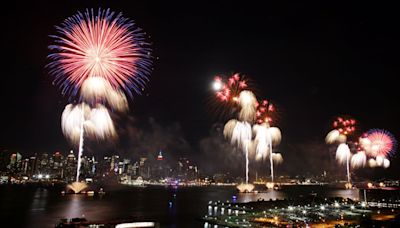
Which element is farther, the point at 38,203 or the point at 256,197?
the point at 256,197

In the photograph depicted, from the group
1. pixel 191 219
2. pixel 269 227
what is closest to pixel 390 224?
pixel 269 227

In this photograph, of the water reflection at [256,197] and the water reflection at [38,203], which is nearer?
the water reflection at [38,203]

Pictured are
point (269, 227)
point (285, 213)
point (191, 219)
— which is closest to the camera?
point (269, 227)

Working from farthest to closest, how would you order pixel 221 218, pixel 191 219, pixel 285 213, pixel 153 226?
pixel 191 219 < pixel 285 213 < pixel 221 218 < pixel 153 226

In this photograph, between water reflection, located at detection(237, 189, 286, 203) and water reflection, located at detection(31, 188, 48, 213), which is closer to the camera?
water reflection, located at detection(31, 188, 48, 213)

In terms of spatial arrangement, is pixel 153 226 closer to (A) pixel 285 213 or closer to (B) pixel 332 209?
(A) pixel 285 213

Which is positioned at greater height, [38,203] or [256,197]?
[256,197]

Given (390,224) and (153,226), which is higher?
(390,224)

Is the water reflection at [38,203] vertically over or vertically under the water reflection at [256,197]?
under

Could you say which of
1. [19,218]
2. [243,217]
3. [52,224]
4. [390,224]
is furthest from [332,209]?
[19,218]

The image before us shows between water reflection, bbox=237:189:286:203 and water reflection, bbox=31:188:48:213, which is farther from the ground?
water reflection, bbox=237:189:286:203

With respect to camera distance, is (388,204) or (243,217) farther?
(388,204)
